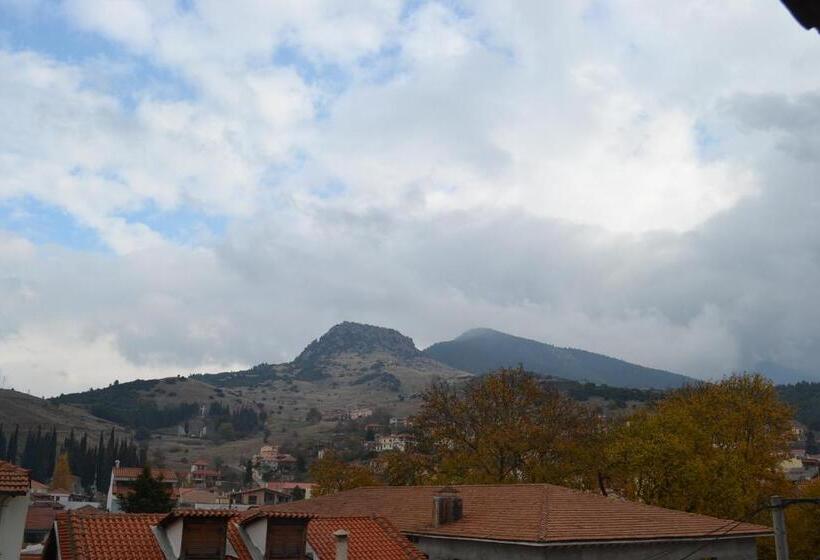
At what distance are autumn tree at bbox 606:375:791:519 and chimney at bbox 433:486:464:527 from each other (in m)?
14.6

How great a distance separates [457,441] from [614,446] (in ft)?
37.3

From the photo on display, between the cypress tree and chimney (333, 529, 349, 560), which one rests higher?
chimney (333, 529, 349, 560)

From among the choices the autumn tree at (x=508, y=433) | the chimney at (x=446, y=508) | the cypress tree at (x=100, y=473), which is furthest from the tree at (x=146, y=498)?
the cypress tree at (x=100, y=473)

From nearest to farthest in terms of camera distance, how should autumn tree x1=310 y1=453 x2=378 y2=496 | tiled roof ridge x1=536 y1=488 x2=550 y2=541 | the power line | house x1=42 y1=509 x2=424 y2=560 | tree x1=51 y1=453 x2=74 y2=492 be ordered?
house x1=42 y1=509 x2=424 y2=560 < tiled roof ridge x1=536 y1=488 x2=550 y2=541 < the power line < autumn tree x1=310 y1=453 x2=378 y2=496 < tree x1=51 y1=453 x2=74 y2=492

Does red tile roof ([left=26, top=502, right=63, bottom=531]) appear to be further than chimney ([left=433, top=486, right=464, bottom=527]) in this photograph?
Yes

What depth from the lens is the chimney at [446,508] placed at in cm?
2843

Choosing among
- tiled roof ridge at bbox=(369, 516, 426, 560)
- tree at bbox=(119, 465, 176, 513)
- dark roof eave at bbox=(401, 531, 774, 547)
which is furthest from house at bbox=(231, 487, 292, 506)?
tiled roof ridge at bbox=(369, 516, 426, 560)

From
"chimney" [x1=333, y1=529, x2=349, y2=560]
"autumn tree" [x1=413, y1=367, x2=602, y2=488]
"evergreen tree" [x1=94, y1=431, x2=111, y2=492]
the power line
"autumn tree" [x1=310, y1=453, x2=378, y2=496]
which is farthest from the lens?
"evergreen tree" [x1=94, y1=431, x2=111, y2=492]

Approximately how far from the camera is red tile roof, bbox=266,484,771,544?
24281mm

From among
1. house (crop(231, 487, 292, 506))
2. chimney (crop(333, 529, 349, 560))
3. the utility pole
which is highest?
the utility pole

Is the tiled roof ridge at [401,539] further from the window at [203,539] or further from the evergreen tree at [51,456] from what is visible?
the evergreen tree at [51,456]

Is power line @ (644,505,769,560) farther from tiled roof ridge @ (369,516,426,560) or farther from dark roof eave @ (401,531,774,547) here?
tiled roof ridge @ (369,516,426,560)

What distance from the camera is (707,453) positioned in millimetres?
41531

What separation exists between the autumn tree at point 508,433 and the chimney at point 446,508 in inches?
609
